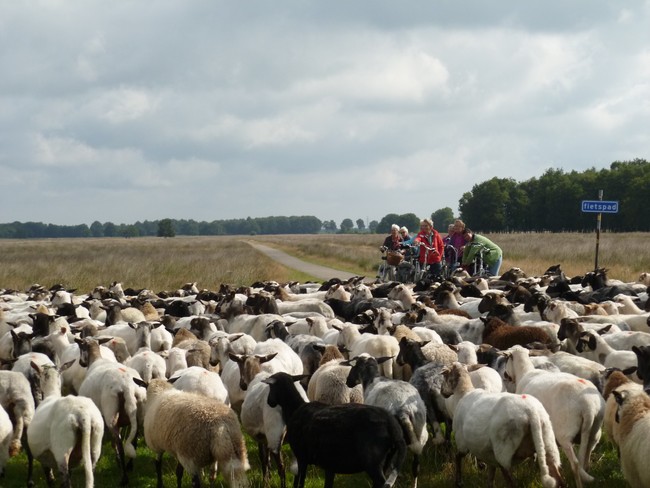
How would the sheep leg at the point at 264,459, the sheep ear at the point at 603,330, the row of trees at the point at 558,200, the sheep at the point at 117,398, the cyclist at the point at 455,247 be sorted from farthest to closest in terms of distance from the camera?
1. the row of trees at the point at 558,200
2. the cyclist at the point at 455,247
3. the sheep ear at the point at 603,330
4. the sheep at the point at 117,398
5. the sheep leg at the point at 264,459

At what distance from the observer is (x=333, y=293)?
52.5ft

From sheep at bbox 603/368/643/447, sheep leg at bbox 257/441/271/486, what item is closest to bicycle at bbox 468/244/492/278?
sheep at bbox 603/368/643/447

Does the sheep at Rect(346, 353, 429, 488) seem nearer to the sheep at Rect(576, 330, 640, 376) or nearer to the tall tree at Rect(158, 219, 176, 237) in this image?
the sheep at Rect(576, 330, 640, 376)

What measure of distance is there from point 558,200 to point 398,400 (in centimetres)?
8030

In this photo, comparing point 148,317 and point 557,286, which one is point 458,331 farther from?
point 148,317

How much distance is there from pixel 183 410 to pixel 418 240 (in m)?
13.4

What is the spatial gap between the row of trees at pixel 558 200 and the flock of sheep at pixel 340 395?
66.8 meters

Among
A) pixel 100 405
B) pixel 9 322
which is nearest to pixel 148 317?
pixel 9 322

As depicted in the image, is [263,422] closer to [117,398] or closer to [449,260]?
[117,398]

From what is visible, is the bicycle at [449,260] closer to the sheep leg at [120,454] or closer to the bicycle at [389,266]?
the bicycle at [389,266]

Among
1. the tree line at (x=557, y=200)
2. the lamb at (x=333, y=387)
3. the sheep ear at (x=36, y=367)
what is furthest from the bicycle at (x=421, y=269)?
the tree line at (x=557, y=200)

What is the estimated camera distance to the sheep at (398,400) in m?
6.49

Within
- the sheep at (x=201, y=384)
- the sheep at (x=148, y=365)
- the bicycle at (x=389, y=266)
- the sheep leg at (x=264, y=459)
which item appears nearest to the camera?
the sheep leg at (x=264, y=459)

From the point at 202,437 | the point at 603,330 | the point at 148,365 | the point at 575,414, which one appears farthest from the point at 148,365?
the point at 603,330
